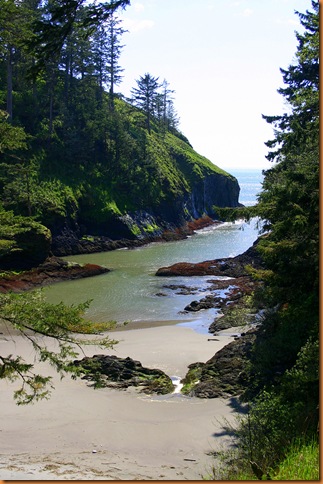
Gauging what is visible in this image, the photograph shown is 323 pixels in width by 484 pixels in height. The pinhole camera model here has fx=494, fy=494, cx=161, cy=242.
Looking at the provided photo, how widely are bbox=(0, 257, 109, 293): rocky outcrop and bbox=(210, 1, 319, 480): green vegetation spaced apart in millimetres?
21738

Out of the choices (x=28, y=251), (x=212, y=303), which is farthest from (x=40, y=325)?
(x=28, y=251)

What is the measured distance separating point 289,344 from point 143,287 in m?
23.3

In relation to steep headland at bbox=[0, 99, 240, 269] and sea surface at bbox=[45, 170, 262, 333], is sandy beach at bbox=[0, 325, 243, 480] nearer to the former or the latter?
sea surface at bbox=[45, 170, 262, 333]

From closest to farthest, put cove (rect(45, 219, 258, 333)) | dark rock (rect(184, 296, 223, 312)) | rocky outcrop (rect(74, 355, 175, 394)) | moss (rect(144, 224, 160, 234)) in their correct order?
rocky outcrop (rect(74, 355, 175, 394)) → cove (rect(45, 219, 258, 333)) → dark rock (rect(184, 296, 223, 312)) → moss (rect(144, 224, 160, 234))

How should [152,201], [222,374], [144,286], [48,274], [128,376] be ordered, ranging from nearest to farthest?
1. [222,374]
2. [128,376]
3. [144,286]
4. [48,274]
5. [152,201]

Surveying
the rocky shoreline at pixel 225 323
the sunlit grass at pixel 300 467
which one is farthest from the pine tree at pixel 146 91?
the sunlit grass at pixel 300 467

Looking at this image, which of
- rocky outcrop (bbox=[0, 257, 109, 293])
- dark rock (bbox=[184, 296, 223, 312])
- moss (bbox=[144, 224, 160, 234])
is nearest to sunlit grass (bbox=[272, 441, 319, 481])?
dark rock (bbox=[184, 296, 223, 312])

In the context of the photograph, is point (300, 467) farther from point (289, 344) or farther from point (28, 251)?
point (28, 251)

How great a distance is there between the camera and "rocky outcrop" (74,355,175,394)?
1620 cm

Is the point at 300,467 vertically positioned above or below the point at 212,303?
above

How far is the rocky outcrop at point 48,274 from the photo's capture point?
3425cm

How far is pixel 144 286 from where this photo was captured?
118ft

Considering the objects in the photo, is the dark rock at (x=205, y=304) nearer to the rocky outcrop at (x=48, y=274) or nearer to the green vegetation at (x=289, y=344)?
the rocky outcrop at (x=48, y=274)

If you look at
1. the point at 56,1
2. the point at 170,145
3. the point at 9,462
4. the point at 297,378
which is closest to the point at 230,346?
the point at 297,378
